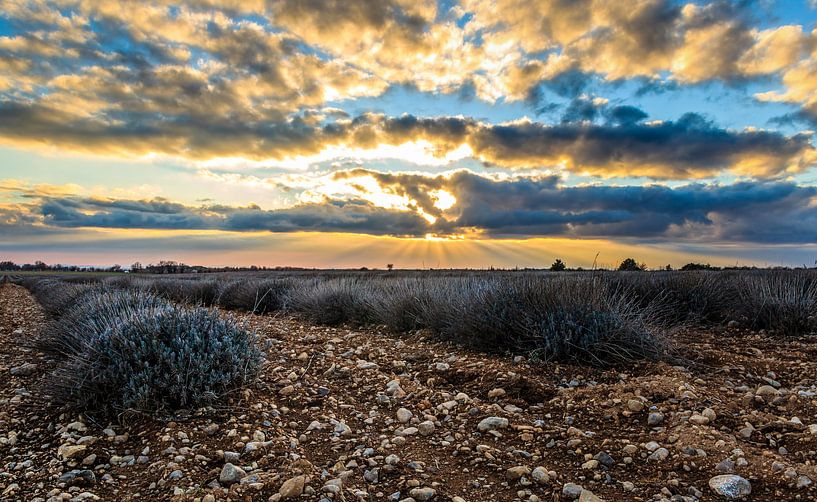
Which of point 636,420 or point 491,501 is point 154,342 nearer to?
point 491,501

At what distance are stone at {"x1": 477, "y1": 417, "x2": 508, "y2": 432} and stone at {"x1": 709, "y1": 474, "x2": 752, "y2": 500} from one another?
65.0 inches

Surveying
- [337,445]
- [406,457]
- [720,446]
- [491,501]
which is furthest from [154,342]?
[720,446]

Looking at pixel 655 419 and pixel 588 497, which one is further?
pixel 655 419

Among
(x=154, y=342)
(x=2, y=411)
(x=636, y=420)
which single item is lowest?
(x=2, y=411)

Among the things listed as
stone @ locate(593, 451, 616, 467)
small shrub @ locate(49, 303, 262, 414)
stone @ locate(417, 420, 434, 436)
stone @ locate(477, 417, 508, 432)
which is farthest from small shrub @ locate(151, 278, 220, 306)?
stone @ locate(593, 451, 616, 467)

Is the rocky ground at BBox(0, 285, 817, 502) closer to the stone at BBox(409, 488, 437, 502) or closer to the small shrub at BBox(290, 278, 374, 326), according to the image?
the stone at BBox(409, 488, 437, 502)

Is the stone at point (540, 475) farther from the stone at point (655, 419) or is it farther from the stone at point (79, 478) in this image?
the stone at point (79, 478)

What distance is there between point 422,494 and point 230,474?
145 centimetres

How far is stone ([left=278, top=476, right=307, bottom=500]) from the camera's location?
3146mm

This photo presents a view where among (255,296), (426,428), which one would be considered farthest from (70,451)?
(255,296)

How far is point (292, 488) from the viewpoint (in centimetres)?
317

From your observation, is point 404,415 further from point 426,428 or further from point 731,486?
point 731,486

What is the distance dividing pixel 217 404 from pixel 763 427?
16.6 feet

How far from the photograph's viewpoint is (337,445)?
160 inches
